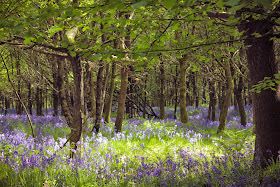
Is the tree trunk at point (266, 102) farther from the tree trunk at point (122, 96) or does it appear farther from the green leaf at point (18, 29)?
the tree trunk at point (122, 96)

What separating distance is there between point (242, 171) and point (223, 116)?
5.42 meters

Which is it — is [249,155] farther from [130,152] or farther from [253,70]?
[130,152]

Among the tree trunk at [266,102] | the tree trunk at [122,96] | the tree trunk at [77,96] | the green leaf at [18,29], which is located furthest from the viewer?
the tree trunk at [122,96]

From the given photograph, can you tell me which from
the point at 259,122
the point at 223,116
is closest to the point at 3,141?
the point at 259,122

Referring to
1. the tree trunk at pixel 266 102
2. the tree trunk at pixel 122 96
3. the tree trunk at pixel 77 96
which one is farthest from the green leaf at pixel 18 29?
the tree trunk at pixel 122 96

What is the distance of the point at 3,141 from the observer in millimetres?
5938

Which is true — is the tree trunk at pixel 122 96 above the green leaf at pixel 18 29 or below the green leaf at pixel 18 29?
below

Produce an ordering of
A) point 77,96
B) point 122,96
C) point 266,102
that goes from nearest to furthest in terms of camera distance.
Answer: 1. point 266,102
2. point 77,96
3. point 122,96

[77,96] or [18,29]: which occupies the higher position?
[18,29]

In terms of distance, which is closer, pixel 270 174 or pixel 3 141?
pixel 270 174

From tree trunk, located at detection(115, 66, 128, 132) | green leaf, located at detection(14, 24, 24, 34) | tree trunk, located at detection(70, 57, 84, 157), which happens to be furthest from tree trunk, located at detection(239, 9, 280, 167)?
tree trunk, located at detection(115, 66, 128, 132)

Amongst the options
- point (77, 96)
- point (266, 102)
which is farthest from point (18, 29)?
point (266, 102)

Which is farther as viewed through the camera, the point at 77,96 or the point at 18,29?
the point at 77,96

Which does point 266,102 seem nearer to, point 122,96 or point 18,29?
point 18,29
